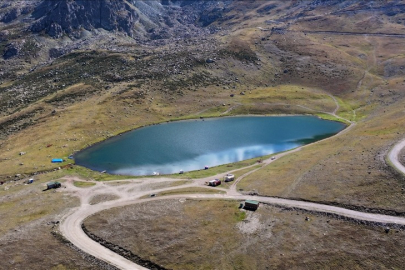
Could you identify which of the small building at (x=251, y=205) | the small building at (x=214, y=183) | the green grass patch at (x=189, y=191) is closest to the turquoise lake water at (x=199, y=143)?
the green grass patch at (x=189, y=191)

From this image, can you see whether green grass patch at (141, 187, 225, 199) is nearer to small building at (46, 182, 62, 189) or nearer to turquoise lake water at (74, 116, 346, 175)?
turquoise lake water at (74, 116, 346, 175)

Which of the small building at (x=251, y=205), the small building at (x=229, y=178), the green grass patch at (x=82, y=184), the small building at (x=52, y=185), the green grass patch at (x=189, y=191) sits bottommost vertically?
the green grass patch at (x=82, y=184)

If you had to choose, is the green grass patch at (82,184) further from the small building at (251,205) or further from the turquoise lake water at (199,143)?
the small building at (251,205)

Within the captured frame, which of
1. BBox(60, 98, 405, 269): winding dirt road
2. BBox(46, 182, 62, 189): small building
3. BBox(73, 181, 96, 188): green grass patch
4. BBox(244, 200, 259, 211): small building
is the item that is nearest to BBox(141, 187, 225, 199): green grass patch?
BBox(60, 98, 405, 269): winding dirt road

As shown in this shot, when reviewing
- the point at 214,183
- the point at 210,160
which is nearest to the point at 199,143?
the point at 210,160

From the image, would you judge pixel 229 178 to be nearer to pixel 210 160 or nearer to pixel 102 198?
pixel 210 160

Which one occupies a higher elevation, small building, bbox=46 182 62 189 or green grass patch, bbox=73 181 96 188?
small building, bbox=46 182 62 189
